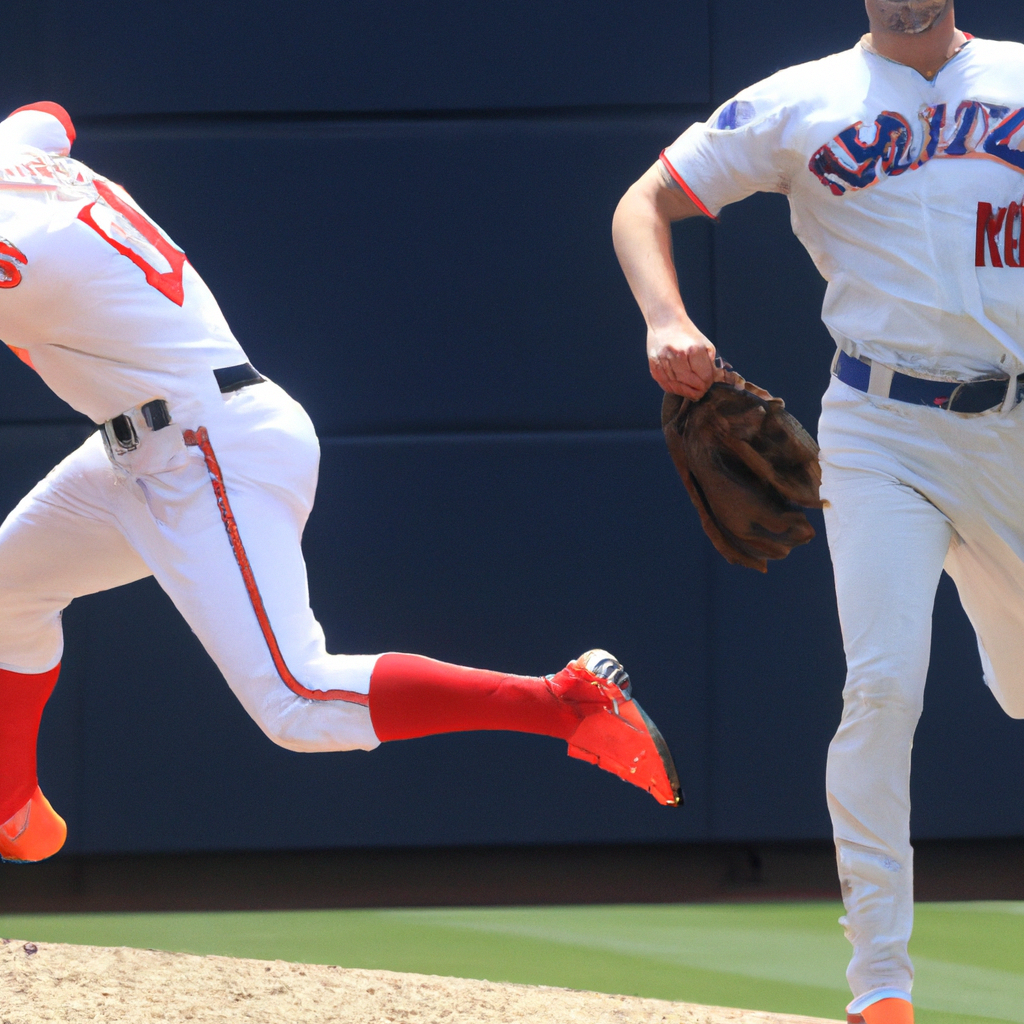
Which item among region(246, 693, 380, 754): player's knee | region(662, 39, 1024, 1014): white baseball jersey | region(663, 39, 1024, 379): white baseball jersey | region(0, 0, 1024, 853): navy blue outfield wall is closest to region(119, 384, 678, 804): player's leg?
region(246, 693, 380, 754): player's knee

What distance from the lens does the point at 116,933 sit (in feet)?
10.8

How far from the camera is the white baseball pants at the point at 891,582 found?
2.00 meters

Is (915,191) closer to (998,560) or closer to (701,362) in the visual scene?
(701,362)

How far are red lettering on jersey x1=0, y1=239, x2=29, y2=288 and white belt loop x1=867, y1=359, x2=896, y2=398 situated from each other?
1.48 meters

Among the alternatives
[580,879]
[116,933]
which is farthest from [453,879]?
[116,933]

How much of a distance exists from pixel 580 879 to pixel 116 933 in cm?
135

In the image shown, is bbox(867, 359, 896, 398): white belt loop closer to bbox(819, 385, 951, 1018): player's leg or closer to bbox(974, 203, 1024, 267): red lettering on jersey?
bbox(819, 385, 951, 1018): player's leg

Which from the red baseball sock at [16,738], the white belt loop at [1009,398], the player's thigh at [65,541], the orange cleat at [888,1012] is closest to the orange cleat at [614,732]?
the orange cleat at [888,1012]

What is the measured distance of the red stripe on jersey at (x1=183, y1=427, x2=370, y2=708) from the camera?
216 centimetres

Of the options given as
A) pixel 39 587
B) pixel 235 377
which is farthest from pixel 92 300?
pixel 39 587

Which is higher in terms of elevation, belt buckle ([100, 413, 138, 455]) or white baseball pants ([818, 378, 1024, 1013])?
belt buckle ([100, 413, 138, 455])

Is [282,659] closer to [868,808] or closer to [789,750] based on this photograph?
[868,808]

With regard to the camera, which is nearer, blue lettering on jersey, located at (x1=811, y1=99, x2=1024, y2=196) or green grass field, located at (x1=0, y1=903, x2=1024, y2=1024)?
blue lettering on jersey, located at (x1=811, y1=99, x2=1024, y2=196)

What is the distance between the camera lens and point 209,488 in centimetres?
221
